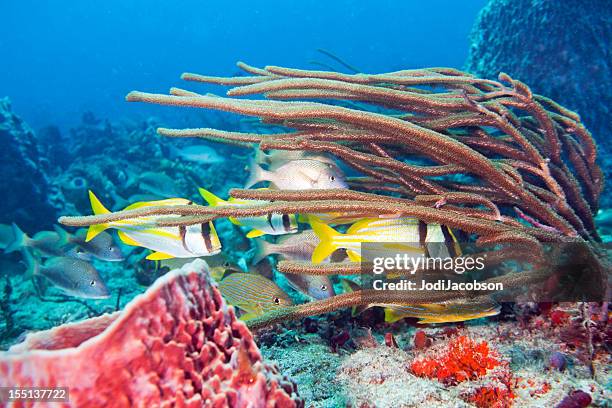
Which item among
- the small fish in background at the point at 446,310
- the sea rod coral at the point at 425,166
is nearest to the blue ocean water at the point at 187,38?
the sea rod coral at the point at 425,166

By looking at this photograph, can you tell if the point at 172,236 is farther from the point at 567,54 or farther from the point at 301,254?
the point at 567,54

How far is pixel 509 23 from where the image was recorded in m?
7.12

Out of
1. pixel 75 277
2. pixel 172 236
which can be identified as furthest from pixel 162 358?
pixel 75 277

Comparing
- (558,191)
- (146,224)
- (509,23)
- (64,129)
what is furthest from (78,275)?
(64,129)

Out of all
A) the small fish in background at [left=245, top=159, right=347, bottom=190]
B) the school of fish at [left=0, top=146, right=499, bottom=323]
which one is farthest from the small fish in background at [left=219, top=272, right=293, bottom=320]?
the small fish in background at [left=245, top=159, right=347, bottom=190]

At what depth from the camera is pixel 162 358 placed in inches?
48.3

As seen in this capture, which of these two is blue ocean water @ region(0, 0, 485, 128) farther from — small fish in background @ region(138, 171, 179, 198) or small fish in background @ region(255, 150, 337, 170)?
small fish in background @ region(255, 150, 337, 170)

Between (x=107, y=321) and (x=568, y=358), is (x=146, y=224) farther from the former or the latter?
(x=568, y=358)

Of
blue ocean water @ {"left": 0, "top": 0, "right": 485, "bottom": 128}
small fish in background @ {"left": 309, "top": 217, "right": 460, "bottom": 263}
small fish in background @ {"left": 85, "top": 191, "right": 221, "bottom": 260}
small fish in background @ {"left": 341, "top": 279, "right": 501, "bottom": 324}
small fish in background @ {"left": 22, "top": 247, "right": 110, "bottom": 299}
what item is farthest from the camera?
blue ocean water @ {"left": 0, "top": 0, "right": 485, "bottom": 128}

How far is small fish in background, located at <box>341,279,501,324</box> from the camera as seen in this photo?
7.65 feet

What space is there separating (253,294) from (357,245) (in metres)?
1.14

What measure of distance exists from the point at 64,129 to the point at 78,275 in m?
28.9

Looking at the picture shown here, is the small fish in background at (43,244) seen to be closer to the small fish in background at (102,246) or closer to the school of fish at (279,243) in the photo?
the school of fish at (279,243)

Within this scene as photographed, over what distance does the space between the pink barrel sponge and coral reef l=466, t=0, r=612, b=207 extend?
20.5 feet
